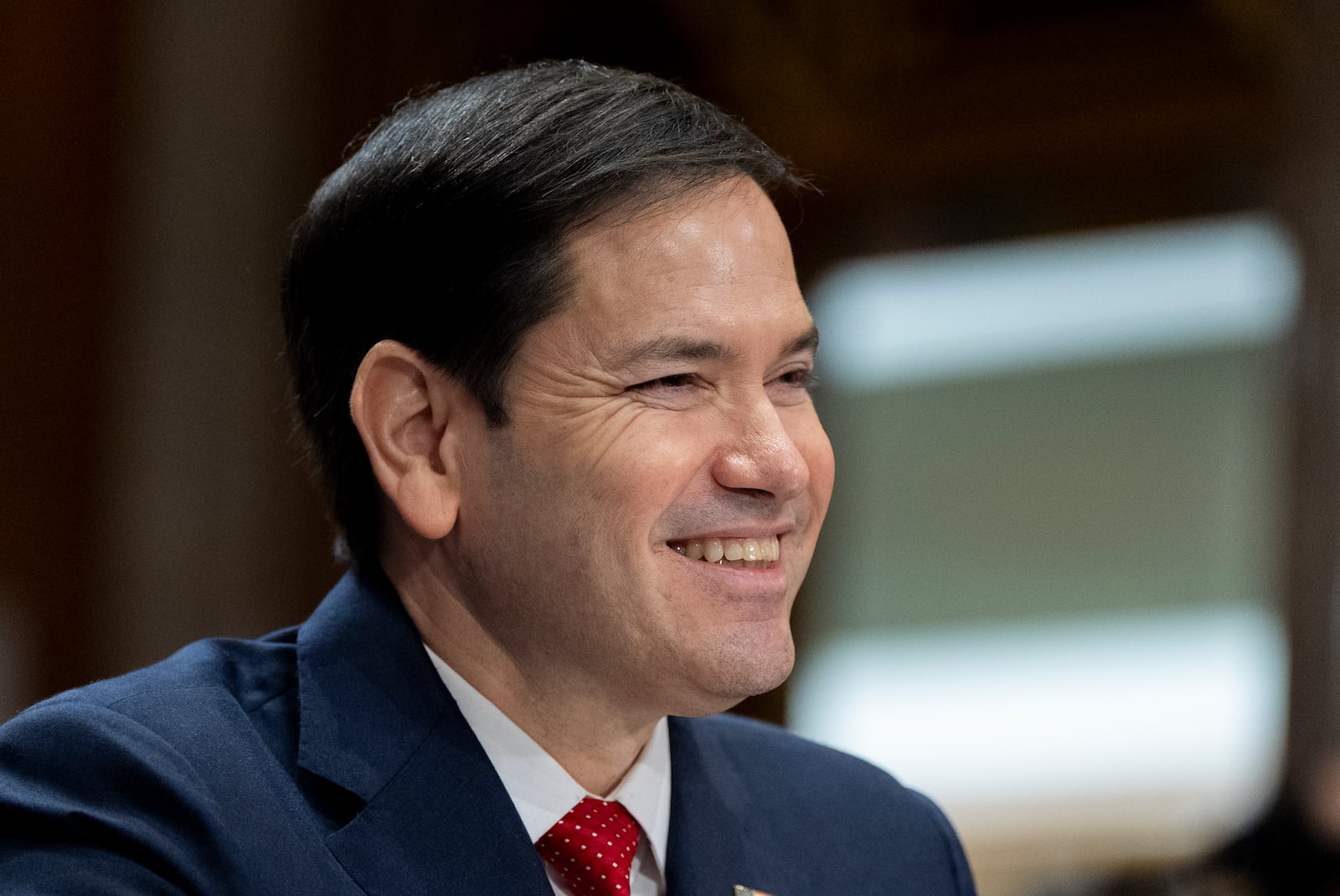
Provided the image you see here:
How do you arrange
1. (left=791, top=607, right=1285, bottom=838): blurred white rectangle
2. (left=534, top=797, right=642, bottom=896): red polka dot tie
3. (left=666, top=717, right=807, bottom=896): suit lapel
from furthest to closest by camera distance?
(left=791, top=607, right=1285, bottom=838): blurred white rectangle → (left=666, top=717, right=807, bottom=896): suit lapel → (left=534, top=797, right=642, bottom=896): red polka dot tie

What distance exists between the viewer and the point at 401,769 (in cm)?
158

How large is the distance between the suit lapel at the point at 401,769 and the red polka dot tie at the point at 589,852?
0.11ft

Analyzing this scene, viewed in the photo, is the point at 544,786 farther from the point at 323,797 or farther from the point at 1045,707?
the point at 1045,707

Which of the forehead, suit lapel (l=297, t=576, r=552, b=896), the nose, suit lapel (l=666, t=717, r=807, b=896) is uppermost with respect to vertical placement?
the forehead

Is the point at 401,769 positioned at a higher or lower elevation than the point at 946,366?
higher

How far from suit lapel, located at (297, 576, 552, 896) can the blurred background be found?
2.90 metres

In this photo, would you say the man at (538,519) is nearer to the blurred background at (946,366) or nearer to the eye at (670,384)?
the eye at (670,384)

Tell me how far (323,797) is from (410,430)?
411mm

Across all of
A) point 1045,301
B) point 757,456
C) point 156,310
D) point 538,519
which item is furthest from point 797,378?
point 1045,301

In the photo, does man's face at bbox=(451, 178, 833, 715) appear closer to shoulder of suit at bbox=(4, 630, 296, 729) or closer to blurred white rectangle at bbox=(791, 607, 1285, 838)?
shoulder of suit at bbox=(4, 630, 296, 729)

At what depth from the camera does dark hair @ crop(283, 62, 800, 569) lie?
166cm

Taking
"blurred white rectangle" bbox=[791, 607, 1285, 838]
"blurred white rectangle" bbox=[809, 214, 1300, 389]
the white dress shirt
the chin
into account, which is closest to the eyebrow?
the chin

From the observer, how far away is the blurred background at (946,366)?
15.3 feet

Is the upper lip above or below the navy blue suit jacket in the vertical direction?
above
